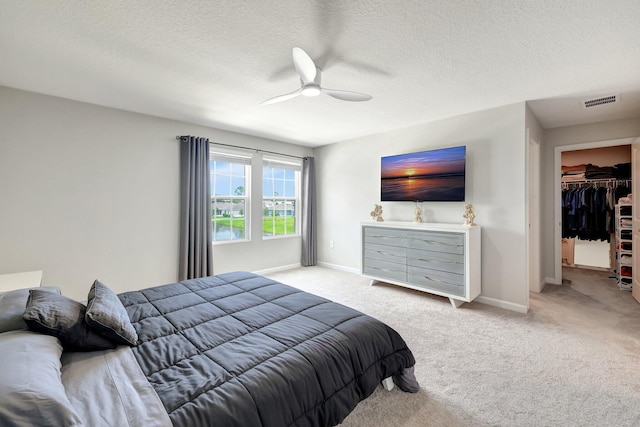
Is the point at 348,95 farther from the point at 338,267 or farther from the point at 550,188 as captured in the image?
the point at 550,188

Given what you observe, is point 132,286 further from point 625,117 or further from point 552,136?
point 625,117

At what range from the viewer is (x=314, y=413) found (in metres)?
1.25

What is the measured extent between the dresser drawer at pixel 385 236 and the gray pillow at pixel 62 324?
328cm

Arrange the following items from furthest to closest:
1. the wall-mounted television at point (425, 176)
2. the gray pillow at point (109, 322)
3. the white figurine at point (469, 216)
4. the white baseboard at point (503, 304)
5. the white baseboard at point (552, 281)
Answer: the white baseboard at point (552, 281) → the wall-mounted television at point (425, 176) → the white figurine at point (469, 216) → the white baseboard at point (503, 304) → the gray pillow at point (109, 322)

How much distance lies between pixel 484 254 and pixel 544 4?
2.65 m

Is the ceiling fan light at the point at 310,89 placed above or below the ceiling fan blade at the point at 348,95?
below

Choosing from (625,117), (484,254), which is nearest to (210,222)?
(484,254)

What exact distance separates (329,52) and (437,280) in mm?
2861

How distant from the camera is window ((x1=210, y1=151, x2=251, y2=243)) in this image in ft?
14.3

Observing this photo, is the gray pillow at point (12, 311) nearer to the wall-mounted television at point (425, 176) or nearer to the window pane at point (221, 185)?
the window pane at point (221, 185)

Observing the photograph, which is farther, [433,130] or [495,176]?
[433,130]

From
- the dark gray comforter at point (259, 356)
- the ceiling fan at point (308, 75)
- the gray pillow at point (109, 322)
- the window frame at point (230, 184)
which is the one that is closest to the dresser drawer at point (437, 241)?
the dark gray comforter at point (259, 356)

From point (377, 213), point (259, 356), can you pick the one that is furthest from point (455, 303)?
point (259, 356)

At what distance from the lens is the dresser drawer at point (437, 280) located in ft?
10.7
